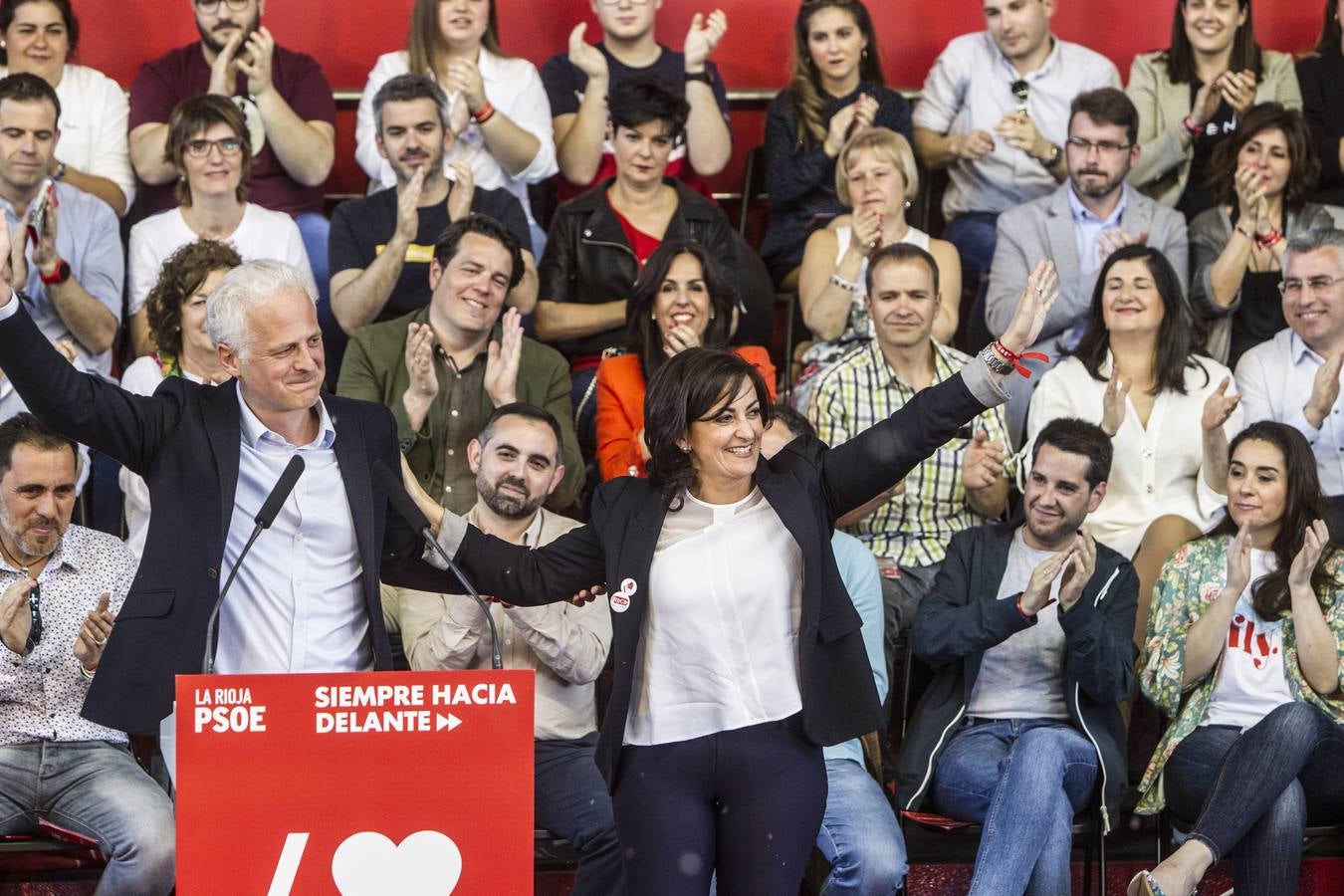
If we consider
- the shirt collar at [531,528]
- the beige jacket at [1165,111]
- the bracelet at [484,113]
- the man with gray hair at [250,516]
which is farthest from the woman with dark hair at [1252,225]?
the man with gray hair at [250,516]

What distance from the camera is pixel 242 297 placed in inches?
119

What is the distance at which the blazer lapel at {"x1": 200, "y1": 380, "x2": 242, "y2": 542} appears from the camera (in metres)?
2.94

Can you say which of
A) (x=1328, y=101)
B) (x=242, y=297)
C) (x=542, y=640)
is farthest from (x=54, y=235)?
(x=1328, y=101)

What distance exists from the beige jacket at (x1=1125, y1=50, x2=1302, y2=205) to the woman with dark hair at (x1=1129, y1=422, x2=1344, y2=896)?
1.79m

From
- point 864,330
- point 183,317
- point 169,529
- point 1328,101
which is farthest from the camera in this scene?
point 1328,101

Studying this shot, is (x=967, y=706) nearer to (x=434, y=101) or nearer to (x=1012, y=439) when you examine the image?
(x=1012, y=439)

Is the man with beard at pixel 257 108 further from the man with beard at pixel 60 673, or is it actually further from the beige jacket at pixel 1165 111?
the beige jacket at pixel 1165 111

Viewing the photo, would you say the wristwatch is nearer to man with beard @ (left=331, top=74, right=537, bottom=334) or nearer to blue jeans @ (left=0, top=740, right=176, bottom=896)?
blue jeans @ (left=0, top=740, right=176, bottom=896)

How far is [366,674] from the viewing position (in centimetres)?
253

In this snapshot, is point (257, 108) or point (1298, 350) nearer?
point (1298, 350)

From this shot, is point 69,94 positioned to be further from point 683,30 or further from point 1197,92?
point 1197,92

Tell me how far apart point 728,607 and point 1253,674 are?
177 centimetres

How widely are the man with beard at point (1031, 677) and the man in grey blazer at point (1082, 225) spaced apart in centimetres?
108

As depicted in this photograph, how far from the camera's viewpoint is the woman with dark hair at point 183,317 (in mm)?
4609
